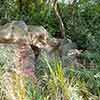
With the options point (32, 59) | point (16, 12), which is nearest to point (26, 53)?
point (32, 59)

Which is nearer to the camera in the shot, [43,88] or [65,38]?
[43,88]

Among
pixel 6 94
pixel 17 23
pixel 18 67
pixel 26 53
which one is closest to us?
pixel 6 94

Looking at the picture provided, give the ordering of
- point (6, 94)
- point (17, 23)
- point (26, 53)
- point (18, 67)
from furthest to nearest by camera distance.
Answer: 1. point (17, 23)
2. point (26, 53)
3. point (18, 67)
4. point (6, 94)

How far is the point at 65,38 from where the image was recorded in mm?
7484

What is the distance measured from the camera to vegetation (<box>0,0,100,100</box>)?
15.4 ft

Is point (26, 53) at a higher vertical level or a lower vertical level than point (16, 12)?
lower

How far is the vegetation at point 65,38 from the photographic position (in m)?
4.69

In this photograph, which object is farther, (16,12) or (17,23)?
(16,12)

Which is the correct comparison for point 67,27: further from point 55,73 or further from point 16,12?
point 55,73

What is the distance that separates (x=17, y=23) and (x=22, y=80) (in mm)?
1862

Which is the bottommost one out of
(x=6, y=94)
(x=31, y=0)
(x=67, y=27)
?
(x=6, y=94)

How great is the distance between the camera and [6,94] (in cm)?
464

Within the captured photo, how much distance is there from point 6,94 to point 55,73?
69 centimetres

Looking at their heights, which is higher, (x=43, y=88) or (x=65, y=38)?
(x=65, y=38)
